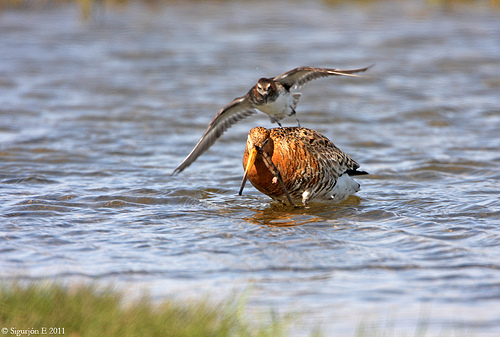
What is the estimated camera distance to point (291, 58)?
15.9 m

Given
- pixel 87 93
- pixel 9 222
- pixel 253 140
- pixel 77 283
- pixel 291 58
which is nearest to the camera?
pixel 77 283

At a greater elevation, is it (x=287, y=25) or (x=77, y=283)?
(x=287, y=25)

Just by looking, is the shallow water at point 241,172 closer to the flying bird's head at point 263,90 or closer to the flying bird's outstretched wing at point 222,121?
the flying bird's outstretched wing at point 222,121

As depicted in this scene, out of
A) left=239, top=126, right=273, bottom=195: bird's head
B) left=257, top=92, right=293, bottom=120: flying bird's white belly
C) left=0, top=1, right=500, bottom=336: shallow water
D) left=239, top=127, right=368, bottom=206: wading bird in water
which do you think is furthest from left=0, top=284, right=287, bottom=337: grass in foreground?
left=257, top=92, right=293, bottom=120: flying bird's white belly

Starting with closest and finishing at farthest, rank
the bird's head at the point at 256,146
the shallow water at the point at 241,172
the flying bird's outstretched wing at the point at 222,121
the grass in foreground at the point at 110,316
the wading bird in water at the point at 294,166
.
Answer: the grass in foreground at the point at 110,316, the shallow water at the point at 241,172, the bird's head at the point at 256,146, the wading bird in water at the point at 294,166, the flying bird's outstretched wing at the point at 222,121

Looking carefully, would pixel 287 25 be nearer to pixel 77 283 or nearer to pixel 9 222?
pixel 9 222

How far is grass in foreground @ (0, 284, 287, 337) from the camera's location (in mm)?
4082

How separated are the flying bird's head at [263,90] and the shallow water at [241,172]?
1119 millimetres

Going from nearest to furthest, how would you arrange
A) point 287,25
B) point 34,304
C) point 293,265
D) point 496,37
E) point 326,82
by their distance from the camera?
point 34,304 < point 293,265 < point 326,82 < point 496,37 < point 287,25

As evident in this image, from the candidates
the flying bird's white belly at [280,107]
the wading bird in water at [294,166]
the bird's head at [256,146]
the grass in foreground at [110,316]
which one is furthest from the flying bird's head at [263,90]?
the grass in foreground at [110,316]

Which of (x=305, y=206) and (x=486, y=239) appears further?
(x=305, y=206)

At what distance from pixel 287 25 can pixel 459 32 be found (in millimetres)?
4906

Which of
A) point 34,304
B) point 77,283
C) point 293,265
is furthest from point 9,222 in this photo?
point 293,265

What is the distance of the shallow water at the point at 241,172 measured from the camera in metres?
5.08
